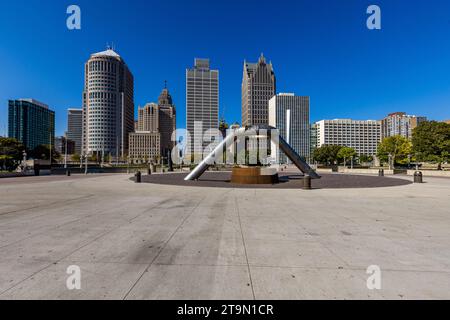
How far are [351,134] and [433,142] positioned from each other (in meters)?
160

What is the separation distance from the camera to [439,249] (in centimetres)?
527

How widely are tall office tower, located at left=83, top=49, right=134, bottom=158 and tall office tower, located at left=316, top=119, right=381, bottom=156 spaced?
16233cm

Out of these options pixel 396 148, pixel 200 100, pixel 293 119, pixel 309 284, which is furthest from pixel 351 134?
pixel 309 284

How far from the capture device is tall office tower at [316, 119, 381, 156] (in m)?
189

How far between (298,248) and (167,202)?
7.67m

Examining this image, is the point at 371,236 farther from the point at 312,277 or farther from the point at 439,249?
the point at 312,277

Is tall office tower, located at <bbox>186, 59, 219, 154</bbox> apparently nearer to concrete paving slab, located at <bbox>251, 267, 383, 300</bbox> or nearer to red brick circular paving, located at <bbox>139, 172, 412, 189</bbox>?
red brick circular paving, located at <bbox>139, 172, 412, 189</bbox>

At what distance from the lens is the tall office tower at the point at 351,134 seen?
7431 inches

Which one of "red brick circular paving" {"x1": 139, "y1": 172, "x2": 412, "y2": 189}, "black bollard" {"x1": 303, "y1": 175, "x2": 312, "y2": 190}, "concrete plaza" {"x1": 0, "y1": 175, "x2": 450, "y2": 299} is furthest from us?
"red brick circular paving" {"x1": 139, "y1": 172, "x2": 412, "y2": 189}

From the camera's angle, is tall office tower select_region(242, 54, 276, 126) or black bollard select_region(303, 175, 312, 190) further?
tall office tower select_region(242, 54, 276, 126)

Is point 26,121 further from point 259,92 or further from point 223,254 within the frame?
point 223,254

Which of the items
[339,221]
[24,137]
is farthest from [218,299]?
[24,137]

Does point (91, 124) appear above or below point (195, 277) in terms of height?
above

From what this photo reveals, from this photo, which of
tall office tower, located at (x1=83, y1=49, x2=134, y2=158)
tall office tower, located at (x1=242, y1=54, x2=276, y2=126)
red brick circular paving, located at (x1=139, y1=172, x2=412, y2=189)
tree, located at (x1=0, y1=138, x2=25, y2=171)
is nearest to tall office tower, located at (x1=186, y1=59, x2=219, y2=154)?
tall office tower, located at (x1=242, y1=54, x2=276, y2=126)
